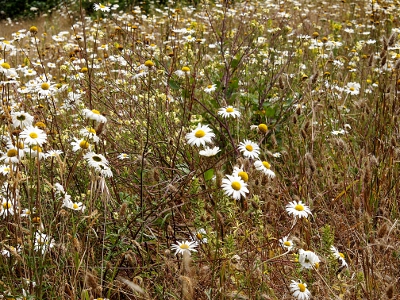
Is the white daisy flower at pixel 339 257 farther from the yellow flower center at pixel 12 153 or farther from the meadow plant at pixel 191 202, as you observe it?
the yellow flower center at pixel 12 153

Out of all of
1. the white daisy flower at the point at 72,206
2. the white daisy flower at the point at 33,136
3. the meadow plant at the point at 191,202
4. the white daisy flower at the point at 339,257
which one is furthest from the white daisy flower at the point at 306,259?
the white daisy flower at the point at 33,136

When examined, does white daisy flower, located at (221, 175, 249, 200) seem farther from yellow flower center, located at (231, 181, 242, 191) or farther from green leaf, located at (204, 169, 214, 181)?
green leaf, located at (204, 169, 214, 181)

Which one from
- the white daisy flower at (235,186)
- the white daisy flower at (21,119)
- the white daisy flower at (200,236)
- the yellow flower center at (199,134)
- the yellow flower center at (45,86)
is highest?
the white daisy flower at (21,119)

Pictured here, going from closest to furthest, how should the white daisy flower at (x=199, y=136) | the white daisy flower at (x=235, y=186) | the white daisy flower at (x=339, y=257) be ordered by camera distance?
the white daisy flower at (x=235, y=186) → the white daisy flower at (x=339, y=257) → the white daisy flower at (x=199, y=136)

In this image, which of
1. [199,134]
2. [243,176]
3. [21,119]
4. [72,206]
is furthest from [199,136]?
[21,119]

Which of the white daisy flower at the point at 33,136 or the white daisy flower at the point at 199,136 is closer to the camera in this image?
the white daisy flower at the point at 33,136

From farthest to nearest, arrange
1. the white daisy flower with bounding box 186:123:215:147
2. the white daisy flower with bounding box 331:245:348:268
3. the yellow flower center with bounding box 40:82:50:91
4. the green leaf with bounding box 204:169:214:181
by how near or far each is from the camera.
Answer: the yellow flower center with bounding box 40:82:50:91 → the green leaf with bounding box 204:169:214:181 → the white daisy flower with bounding box 186:123:215:147 → the white daisy flower with bounding box 331:245:348:268

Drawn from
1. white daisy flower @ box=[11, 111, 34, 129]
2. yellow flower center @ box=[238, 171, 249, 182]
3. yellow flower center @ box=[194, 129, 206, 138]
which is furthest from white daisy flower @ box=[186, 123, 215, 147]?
white daisy flower @ box=[11, 111, 34, 129]

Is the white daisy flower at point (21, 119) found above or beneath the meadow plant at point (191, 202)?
above

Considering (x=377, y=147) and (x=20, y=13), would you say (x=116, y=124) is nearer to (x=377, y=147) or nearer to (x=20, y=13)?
(x=377, y=147)

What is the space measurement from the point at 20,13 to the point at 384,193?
34.4 ft

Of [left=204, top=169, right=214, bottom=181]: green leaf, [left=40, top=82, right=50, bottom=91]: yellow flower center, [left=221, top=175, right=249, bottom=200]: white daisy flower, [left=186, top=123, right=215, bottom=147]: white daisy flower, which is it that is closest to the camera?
[left=221, top=175, right=249, bottom=200]: white daisy flower

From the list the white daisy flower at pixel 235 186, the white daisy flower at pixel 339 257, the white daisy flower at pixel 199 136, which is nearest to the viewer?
the white daisy flower at pixel 235 186

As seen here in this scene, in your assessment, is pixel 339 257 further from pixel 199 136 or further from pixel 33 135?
pixel 33 135
